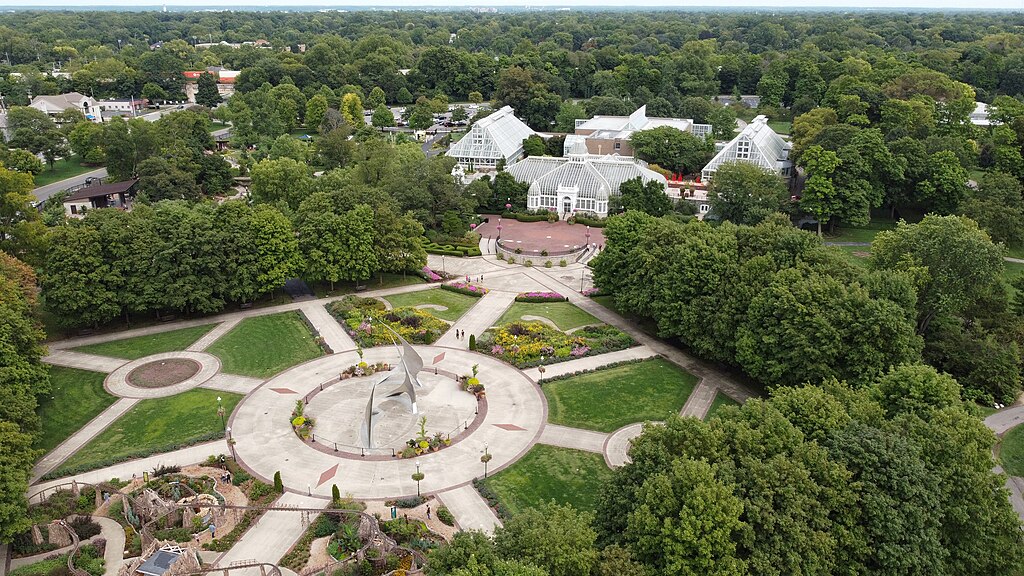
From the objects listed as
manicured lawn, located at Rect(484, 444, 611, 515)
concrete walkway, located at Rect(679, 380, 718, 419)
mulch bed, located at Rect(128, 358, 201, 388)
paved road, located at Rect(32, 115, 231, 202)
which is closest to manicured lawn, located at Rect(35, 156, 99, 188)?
paved road, located at Rect(32, 115, 231, 202)

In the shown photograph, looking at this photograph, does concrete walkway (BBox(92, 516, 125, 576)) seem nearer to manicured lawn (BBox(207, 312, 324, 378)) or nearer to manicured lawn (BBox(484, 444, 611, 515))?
manicured lawn (BBox(207, 312, 324, 378))

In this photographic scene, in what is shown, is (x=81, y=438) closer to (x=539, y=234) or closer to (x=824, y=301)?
(x=824, y=301)

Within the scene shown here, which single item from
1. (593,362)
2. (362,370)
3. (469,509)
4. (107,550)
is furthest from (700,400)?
(107,550)

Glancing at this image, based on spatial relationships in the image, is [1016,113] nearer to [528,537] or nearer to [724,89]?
[724,89]

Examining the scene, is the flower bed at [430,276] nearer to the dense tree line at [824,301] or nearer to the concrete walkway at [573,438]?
the dense tree line at [824,301]

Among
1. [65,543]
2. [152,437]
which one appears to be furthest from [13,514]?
[152,437]

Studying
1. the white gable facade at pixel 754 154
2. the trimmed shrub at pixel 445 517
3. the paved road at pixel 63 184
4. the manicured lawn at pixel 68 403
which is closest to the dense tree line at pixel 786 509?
the trimmed shrub at pixel 445 517
